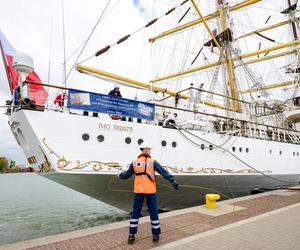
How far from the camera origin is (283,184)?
13.5m

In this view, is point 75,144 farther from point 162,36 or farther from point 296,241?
point 162,36

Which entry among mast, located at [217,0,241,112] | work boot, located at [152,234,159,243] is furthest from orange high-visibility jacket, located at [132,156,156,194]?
mast, located at [217,0,241,112]

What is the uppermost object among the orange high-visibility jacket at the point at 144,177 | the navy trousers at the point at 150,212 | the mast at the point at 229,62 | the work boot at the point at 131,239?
the mast at the point at 229,62

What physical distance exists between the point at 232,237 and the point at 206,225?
2.85 ft

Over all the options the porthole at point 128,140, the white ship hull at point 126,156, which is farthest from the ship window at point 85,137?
the porthole at point 128,140

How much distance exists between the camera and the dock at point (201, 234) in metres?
3.76

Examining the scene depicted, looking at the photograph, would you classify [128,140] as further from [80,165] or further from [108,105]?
[80,165]

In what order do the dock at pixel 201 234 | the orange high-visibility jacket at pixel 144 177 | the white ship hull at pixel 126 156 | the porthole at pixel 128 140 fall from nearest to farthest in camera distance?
the dock at pixel 201 234 < the orange high-visibility jacket at pixel 144 177 < the white ship hull at pixel 126 156 < the porthole at pixel 128 140

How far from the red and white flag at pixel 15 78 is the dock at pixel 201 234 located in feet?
12.7

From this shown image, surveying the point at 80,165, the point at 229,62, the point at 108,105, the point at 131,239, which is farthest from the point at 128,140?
the point at 229,62

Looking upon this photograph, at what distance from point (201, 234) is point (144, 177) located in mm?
1494

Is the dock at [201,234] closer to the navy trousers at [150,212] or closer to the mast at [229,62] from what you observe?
the navy trousers at [150,212]

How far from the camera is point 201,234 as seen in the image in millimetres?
4215

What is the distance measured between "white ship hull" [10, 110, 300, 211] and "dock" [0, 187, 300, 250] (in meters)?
2.18
